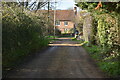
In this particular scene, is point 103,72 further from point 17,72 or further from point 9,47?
point 9,47

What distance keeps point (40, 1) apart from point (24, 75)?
19.9 metres

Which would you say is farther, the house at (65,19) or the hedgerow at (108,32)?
the house at (65,19)

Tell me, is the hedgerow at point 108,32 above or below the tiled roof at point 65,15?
below

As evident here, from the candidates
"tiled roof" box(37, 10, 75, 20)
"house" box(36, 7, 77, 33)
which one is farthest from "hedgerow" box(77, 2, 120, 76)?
"tiled roof" box(37, 10, 75, 20)

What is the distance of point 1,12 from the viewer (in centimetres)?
850

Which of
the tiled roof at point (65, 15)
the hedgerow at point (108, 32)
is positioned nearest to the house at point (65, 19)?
the tiled roof at point (65, 15)

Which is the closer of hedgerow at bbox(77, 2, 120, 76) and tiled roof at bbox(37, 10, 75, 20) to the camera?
hedgerow at bbox(77, 2, 120, 76)

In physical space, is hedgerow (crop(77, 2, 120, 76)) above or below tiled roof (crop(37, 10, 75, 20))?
below

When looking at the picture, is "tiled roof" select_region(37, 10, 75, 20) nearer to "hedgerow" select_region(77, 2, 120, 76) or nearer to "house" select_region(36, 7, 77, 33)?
"house" select_region(36, 7, 77, 33)

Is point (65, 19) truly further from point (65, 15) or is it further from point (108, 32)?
point (108, 32)

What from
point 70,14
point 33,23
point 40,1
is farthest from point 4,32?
point 70,14

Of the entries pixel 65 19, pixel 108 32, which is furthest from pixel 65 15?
pixel 108 32

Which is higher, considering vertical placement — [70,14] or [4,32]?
[70,14]

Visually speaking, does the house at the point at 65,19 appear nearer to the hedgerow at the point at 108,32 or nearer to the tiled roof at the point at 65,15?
the tiled roof at the point at 65,15
